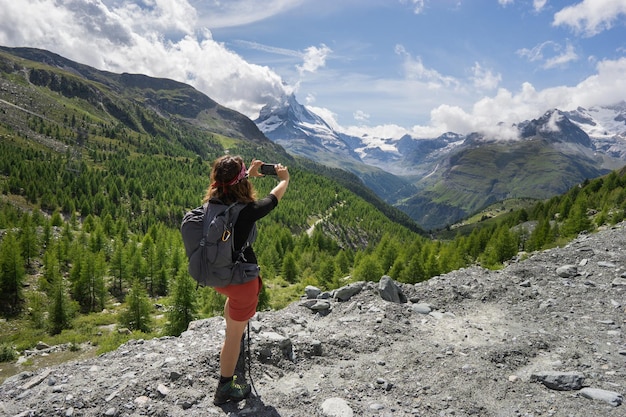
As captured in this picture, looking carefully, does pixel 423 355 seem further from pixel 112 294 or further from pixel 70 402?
pixel 112 294

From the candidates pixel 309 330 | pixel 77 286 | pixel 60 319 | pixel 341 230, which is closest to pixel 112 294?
pixel 77 286

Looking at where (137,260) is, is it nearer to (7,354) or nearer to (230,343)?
(7,354)

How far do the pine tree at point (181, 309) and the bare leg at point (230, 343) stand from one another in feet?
80.2

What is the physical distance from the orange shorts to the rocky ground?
6.71ft

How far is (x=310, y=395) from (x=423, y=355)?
11.0 feet

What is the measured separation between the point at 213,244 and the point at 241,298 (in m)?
1.23

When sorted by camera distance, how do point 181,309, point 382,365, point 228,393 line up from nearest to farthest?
point 228,393, point 382,365, point 181,309

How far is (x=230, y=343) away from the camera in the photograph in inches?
266

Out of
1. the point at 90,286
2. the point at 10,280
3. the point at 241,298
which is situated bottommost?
the point at 90,286

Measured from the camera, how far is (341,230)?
541 feet

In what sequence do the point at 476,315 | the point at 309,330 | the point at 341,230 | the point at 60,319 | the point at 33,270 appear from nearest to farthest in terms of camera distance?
the point at 309,330 < the point at 476,315 < the point at 60,319 < the point at 33,270 < the point at 341,230

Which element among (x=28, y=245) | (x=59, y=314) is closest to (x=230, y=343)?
(x=59, y=314)

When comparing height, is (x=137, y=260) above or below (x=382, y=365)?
below

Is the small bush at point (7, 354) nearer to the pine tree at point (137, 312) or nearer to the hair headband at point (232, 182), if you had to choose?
the pine tree at point (137, 312)
